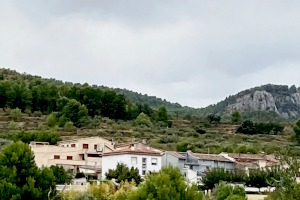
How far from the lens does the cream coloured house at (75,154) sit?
145 feet

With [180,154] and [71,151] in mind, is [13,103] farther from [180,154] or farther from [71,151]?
[180,154]

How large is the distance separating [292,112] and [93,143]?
307 ft

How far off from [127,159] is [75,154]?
6712 mm

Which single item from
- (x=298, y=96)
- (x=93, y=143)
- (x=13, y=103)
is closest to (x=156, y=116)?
(x=13, y=103)

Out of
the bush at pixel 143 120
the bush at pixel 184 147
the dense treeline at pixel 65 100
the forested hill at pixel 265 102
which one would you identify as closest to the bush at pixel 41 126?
the dense treeline at pixel 65 100

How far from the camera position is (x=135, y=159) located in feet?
140

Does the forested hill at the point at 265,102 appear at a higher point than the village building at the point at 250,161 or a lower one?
higher

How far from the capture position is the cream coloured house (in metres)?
44.2

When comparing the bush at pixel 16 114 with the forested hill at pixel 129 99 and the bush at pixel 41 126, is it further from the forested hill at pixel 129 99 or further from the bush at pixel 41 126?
the forested hill at pixel 129 99

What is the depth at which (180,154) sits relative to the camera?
46.8 meters

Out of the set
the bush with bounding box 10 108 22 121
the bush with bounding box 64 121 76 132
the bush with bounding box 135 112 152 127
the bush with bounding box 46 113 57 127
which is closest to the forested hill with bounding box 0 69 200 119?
the bush with bounding box 135 112 152 127

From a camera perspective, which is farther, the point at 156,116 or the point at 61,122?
the point at 156,116

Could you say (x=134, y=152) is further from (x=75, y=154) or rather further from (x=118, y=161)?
(x=75, y=154)

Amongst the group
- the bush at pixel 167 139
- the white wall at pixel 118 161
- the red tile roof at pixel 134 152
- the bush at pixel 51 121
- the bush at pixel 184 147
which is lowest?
the white wall at pixel 118 161
